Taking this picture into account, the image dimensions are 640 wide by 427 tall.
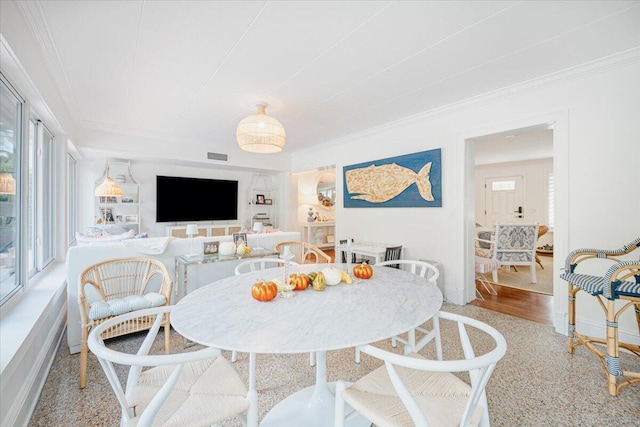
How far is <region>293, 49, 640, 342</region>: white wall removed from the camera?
2.33 metres

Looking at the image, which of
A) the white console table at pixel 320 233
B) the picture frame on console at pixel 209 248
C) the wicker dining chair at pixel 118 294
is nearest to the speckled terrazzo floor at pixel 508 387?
the wicker dining chair at pixel 118 294

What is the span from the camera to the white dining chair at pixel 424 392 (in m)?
0.89

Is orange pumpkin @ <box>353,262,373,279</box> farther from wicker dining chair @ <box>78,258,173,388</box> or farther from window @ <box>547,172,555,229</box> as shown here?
window @ <box>547,172,555,229</box>

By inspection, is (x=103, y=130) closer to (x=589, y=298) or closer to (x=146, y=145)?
(x=146, y=145)

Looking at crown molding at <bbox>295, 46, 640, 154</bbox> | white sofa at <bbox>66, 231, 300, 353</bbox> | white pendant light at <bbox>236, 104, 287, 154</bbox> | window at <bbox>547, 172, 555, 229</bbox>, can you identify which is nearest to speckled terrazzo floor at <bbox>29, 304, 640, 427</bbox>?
white sofa at <bbox>66, 231, 300, 353</bbox>

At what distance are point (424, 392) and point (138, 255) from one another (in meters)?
2.55

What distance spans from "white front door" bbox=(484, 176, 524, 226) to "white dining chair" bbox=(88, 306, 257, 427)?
26.2 ft

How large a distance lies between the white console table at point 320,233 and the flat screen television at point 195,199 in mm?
1865

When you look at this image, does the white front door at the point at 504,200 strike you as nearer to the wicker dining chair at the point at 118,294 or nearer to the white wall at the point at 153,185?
the white wall at the point at 153,185

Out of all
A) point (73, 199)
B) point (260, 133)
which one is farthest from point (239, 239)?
point (73, 199)

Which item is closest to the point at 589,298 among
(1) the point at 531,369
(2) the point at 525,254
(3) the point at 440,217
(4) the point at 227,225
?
(1) the point at 531,369

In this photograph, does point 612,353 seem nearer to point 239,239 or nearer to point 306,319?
point 306,319

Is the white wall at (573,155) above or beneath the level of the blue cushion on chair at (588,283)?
above

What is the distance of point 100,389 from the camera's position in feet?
5.98
